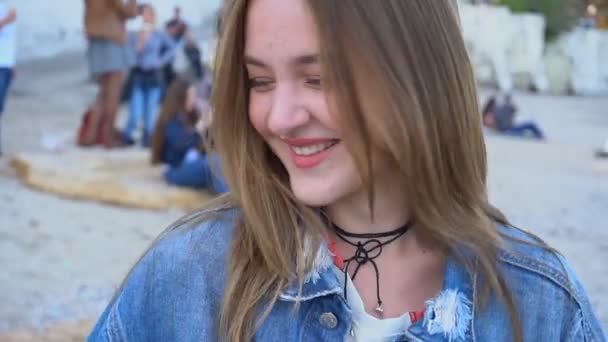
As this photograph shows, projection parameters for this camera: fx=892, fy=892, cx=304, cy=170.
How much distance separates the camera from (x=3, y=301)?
422cm

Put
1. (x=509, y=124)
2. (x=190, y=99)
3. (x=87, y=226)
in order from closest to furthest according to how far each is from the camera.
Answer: (x=87, y=226) < (x=190, y=99) < (x=509, y=124)

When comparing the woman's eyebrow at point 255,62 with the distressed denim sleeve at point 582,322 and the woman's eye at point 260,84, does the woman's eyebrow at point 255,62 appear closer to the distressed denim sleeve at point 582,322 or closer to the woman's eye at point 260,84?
the woman's eye at point 260,84

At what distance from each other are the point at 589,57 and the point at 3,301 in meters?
24.5

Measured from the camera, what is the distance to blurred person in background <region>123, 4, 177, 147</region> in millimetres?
8578

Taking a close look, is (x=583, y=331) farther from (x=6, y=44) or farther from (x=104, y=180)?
(x=6, y=44)

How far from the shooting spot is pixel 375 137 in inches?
53.6

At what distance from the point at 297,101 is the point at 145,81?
776cm

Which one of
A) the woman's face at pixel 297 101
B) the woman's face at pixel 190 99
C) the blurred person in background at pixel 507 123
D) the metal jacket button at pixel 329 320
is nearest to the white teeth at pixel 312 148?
the woman's face at pixel 297 101

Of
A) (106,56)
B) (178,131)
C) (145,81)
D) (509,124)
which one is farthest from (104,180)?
(509,124)

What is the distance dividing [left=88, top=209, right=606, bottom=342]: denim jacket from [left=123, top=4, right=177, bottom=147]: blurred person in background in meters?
7.03

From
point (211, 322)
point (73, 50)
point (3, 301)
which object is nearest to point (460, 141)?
point (211, 322)

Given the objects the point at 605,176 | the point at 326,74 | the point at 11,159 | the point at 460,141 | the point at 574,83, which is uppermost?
the point at 326,74

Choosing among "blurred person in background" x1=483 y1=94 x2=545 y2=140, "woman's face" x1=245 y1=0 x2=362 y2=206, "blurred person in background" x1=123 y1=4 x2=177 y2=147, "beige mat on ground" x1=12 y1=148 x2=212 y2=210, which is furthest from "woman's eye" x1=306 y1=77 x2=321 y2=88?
"blurred person in background" x1=483 y1=94 x2=545 y2=140

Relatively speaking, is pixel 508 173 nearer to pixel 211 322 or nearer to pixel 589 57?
pixel 211 322
